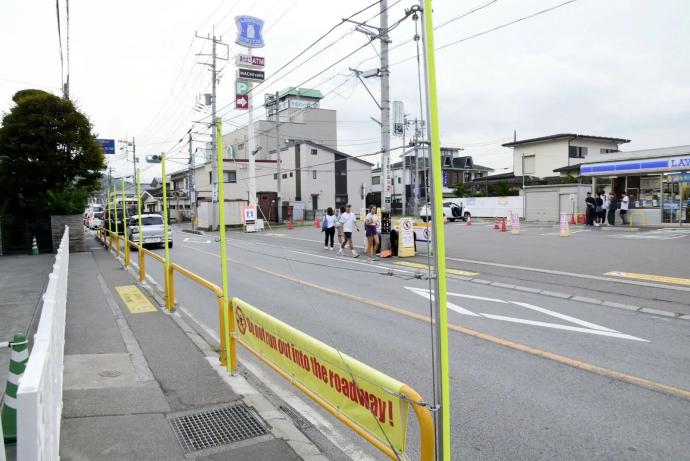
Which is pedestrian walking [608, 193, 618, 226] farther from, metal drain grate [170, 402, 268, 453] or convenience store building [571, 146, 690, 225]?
metal drain grate [170, 402, 268, 453]

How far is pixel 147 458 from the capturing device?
12.4 ft

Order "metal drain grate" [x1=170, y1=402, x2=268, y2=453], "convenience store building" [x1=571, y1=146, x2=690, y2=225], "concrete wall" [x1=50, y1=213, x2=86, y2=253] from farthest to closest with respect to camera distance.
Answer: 1. "convenience store building" [x1=571, y1=146, x2=690, y2=225]
2. "concrete wall" [x1=50, y1=213, x2=86, y2=253]
3. "metal drain grate" [x1=170, y1=402, x2=268, y2=453]

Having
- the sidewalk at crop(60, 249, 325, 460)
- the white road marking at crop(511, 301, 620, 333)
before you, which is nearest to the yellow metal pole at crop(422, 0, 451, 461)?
the sidewalk at crop(60, 249, 325, 460)

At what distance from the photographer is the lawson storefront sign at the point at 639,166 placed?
907 inches

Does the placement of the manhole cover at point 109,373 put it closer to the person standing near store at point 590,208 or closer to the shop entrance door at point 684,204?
the person standing near store at point 590,208

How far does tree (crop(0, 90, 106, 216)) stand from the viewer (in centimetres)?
2130

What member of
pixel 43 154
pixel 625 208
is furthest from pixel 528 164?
pixel 43 154

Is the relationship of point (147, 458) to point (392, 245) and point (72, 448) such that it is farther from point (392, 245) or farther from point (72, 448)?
point (392, 245)

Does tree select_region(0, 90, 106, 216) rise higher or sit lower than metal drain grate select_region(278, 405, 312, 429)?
higher

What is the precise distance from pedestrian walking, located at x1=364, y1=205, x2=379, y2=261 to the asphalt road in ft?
10.6

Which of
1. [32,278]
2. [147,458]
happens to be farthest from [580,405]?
[32,278]

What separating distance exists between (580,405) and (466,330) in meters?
2.74

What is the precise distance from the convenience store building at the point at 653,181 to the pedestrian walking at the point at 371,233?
1567cm

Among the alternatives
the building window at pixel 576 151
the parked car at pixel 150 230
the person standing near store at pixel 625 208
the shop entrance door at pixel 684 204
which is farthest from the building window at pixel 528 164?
the parked car at pixel 150 230
